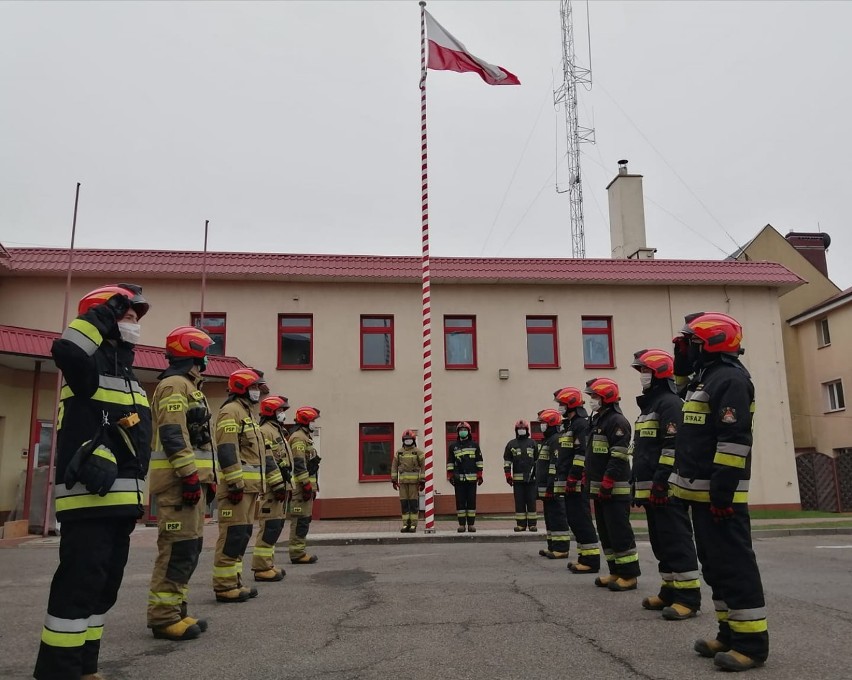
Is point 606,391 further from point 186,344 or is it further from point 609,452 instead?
point 186,344

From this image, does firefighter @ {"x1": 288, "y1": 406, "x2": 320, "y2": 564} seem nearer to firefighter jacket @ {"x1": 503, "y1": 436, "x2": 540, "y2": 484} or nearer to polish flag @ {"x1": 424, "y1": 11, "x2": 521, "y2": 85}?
firefighter jacket @ {"x1": 503, "y1": 436, "x2": 540, "y2": 484}

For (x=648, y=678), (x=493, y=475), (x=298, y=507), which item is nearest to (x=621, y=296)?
(x=493, y=475)

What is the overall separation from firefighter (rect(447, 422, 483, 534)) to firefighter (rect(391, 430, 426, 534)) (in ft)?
2.59

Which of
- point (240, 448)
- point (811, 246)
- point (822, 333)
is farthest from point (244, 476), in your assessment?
point (811, 246)

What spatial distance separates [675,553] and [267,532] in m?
4.98

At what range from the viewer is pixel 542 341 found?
23.6 m

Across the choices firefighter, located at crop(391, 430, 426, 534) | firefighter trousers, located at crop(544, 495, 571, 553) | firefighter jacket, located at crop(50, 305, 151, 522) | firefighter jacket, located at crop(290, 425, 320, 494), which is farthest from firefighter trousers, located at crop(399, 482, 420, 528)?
firefighter jacket, located at crop(50, 305, 151, 522)

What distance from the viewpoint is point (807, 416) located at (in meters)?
29.0

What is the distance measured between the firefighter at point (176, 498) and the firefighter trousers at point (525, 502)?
35.1ft

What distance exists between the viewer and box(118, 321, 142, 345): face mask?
15.8 feet

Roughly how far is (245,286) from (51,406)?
6.58 m

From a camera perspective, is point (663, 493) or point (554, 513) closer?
point (663, 493)

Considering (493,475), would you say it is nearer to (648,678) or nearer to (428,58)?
(428,58)

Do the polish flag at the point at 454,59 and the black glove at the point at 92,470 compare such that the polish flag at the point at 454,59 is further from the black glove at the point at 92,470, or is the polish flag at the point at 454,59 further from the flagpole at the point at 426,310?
the black glove at the point at 92,470
